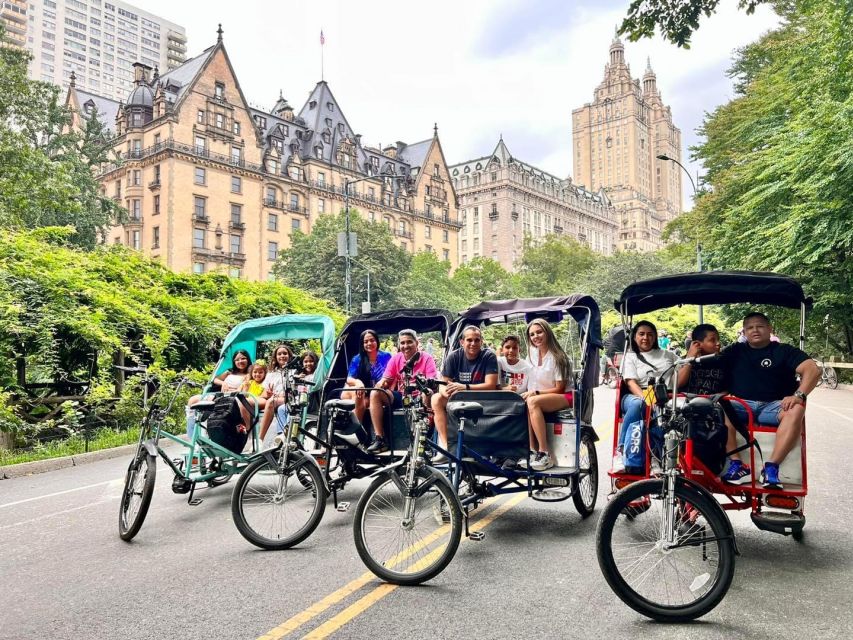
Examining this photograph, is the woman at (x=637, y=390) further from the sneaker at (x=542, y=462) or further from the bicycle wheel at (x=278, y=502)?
the bicycle wheel at (x=278, y=502)

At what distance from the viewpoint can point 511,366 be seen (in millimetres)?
7969

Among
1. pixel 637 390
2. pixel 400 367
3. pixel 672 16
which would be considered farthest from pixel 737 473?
pixel 672 16

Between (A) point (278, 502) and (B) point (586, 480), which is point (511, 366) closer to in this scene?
(B) point (586, 480)

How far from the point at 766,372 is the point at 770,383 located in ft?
0.33

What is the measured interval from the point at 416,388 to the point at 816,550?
3.61 metres

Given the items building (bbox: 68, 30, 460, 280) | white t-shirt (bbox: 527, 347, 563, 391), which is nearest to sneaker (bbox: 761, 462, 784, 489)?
white t-shirt (bbox: 527, 347, 563, 391)

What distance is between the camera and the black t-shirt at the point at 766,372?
610 centimetres

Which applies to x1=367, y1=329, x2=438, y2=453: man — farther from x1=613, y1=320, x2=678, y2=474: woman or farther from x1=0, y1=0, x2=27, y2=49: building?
x1=0, y1=0, x2=27, y2=49: building

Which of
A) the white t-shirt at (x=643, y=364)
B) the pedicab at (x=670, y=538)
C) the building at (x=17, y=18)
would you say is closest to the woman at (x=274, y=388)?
the white t-shirt at (x=643, y=364)

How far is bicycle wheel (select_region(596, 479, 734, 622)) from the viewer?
446cm

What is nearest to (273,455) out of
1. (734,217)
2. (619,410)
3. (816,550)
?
(619,410)

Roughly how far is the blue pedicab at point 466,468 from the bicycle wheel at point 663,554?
3.77ft

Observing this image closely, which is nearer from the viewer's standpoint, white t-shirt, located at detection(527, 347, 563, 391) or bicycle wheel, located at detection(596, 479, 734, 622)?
bicycle wheel, located at detection(596, 479, 734, 622)

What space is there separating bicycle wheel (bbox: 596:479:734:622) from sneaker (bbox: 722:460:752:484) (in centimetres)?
120
